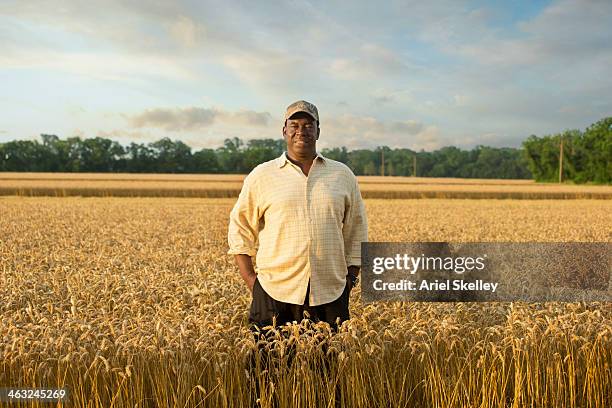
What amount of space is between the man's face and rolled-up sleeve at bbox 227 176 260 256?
0.48 meters

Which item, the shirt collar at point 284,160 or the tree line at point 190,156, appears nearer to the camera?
the shirt collar at point 284,160

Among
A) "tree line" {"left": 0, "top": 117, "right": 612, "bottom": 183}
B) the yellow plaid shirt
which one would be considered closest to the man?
the yellow plaid shirt

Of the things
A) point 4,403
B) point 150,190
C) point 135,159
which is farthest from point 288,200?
point 135,159

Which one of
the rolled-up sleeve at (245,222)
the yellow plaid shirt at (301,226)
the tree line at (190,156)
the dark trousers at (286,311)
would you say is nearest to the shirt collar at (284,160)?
the yellow plaid shirt at (301,226)

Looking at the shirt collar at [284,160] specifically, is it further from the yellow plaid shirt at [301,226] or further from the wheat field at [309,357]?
the wheat field at [309,357]

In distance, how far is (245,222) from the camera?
4582mm

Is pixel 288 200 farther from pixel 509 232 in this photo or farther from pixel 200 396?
pixel 509 232

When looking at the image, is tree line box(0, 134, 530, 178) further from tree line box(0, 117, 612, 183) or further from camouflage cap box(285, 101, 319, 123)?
camouflage cap box(285, 101, 319, 123)

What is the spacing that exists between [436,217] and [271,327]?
1810 cm

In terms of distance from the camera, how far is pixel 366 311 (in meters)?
5.45

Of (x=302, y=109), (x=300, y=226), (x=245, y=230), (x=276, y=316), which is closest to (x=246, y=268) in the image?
(x=245, y=230)

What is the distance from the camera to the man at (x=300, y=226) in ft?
13.8

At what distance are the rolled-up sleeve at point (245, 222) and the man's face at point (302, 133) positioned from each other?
483mm

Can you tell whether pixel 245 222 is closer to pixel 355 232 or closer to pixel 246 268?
pixel 246 268
